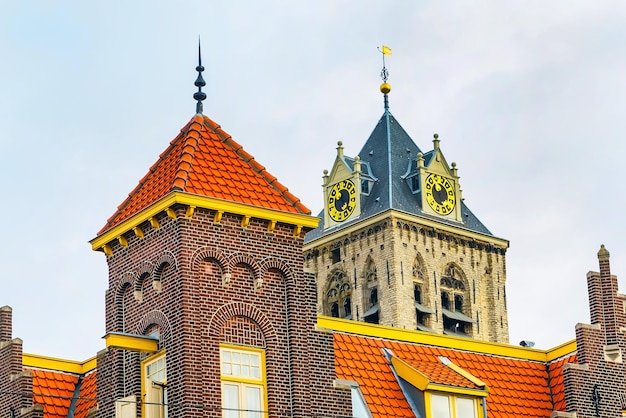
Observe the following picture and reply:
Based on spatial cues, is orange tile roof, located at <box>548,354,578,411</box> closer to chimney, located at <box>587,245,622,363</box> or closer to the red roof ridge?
chimney, located at <box>587,245,622,363</box>

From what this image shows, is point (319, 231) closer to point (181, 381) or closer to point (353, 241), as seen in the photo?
point (353, 241)

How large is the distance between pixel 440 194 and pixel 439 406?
60.9 meters

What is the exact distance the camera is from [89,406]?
36562 mm

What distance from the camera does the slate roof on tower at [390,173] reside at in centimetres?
9444

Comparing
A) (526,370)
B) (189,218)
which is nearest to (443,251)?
(526,370)

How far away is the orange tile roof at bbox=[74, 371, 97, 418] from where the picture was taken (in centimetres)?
3657

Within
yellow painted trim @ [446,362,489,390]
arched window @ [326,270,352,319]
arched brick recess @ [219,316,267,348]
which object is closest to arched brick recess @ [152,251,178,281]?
arched brick recess @ [219,316,267,348]

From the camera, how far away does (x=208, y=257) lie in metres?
33.1

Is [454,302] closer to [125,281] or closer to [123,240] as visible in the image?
[123,240]

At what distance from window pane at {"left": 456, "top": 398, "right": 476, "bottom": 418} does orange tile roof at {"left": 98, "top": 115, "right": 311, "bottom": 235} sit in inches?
211

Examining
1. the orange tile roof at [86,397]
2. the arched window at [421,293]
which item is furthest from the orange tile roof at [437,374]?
the arched window at [421,293]

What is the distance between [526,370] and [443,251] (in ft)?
180

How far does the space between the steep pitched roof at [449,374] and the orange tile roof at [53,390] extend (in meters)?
6.26

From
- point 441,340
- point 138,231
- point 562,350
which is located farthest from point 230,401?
point 562,350
